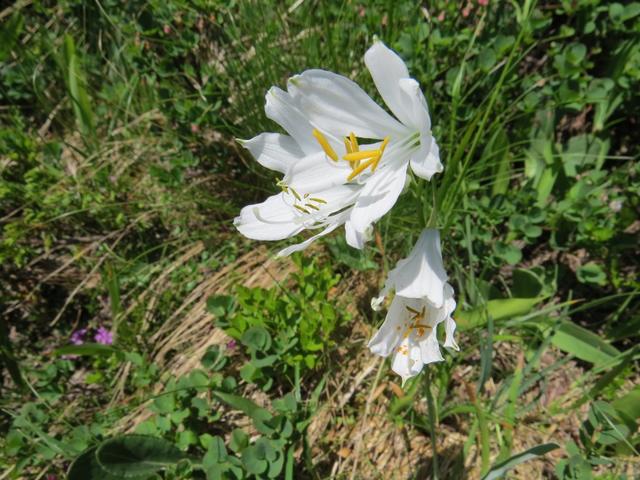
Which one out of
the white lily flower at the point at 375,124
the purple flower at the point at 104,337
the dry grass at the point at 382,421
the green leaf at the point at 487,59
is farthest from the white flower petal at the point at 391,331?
the purple flower at the point at 104,337

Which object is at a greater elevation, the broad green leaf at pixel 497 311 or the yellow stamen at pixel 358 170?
the yellow stamen at pixel 358 170

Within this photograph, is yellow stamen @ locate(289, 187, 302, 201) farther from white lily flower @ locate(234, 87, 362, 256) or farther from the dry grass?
the dry grass

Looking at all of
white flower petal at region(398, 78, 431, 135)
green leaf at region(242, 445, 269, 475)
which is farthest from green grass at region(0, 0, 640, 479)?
white flower petal at region(398, 78, 431, 135)

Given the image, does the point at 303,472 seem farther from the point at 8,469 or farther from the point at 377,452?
the point at 8,469

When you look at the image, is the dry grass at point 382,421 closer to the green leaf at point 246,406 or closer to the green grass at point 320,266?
the green grass at point 320,266

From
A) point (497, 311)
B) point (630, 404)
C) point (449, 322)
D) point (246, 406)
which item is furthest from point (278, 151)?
point (630, 404)

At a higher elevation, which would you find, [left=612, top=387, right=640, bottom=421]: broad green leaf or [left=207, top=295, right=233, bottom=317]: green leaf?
[left=207, top=295, right=233, bottom=317]: green leaf

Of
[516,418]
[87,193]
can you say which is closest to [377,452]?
[516,418]

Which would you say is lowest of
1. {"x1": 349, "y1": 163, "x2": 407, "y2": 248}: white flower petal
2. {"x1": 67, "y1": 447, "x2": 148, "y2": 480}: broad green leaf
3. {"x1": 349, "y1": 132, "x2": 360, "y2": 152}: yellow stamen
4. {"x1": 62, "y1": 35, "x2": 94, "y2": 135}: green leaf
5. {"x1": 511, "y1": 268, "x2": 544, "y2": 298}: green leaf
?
{"x1": 511, "y1": 268, "x2": 544, "y2": 298}: green leaf
